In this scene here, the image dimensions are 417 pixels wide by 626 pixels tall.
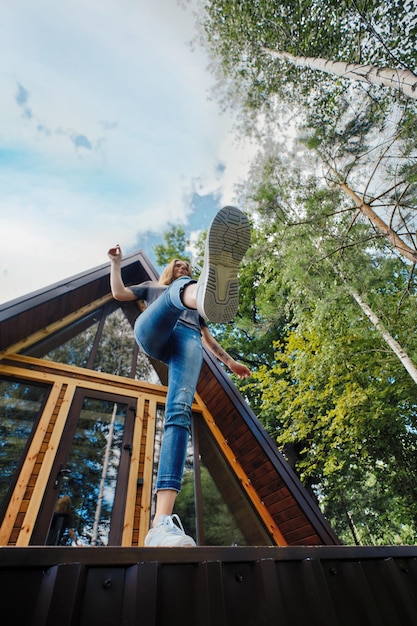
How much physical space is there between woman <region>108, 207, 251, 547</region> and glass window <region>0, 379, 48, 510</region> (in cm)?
217

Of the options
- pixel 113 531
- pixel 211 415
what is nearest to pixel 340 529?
pixel 211 415

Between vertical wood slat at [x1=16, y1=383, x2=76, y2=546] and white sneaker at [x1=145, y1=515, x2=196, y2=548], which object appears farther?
vertical wood slat at [x1=16, y1=383, x2=76, y2=546]

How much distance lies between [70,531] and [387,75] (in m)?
7.33

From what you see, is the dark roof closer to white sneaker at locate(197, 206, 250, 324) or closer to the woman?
the woman

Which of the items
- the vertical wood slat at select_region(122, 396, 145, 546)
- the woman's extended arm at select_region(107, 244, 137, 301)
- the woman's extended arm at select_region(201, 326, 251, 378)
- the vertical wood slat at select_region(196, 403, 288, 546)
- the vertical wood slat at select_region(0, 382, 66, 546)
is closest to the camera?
the woman's extended arm at select_region(107, 244, 137, 301)

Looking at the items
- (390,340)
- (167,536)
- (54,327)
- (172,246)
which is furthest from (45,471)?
(172,246)

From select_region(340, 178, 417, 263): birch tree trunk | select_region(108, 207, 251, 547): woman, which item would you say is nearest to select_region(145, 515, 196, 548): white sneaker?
select_region(108, 207, 251, 547): woman

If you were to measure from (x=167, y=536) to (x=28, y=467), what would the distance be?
245 cm

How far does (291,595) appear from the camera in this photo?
37.1 inches

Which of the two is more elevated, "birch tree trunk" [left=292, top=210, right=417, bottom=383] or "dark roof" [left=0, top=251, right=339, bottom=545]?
"birch tree trunk" [left=292, top=210, right=417, bottom=383]

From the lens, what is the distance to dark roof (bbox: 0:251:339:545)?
301cm

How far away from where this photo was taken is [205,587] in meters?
0.83

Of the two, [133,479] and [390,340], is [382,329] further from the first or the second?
[133,479]

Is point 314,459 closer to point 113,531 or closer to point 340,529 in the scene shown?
point 340,529
